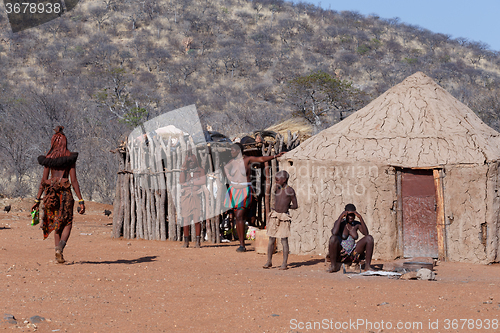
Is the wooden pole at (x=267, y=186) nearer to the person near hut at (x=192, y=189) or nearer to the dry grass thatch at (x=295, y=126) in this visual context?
the person near hut at (x=192, y=189)

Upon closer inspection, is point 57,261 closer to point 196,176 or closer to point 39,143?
point 196,176

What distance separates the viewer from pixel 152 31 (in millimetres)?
46438

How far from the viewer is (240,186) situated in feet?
30.1

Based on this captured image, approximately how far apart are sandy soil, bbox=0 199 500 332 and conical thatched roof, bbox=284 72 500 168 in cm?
170

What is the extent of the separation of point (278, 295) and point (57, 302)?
2.11 meters

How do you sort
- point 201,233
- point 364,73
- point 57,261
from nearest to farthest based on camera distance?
point 57,261 < point 201,233 < point 364,73

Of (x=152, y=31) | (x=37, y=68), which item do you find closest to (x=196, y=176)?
(x=37, y=68)

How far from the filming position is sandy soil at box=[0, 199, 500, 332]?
4.44 m

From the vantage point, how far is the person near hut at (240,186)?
909 centimetres

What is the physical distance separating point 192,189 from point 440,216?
13.3ft

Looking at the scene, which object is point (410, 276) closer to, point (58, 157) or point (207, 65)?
point (58, 157)

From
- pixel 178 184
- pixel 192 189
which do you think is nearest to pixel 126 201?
pixel 178 184

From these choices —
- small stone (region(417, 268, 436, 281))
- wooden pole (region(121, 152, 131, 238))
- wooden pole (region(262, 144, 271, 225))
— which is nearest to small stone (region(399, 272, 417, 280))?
small stone (region(417, 268, 436, 281))

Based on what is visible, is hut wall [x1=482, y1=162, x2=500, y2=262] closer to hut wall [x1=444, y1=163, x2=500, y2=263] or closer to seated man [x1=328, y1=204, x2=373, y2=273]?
hut wall [x1=444, y1=163, x2=500, y2=263]
